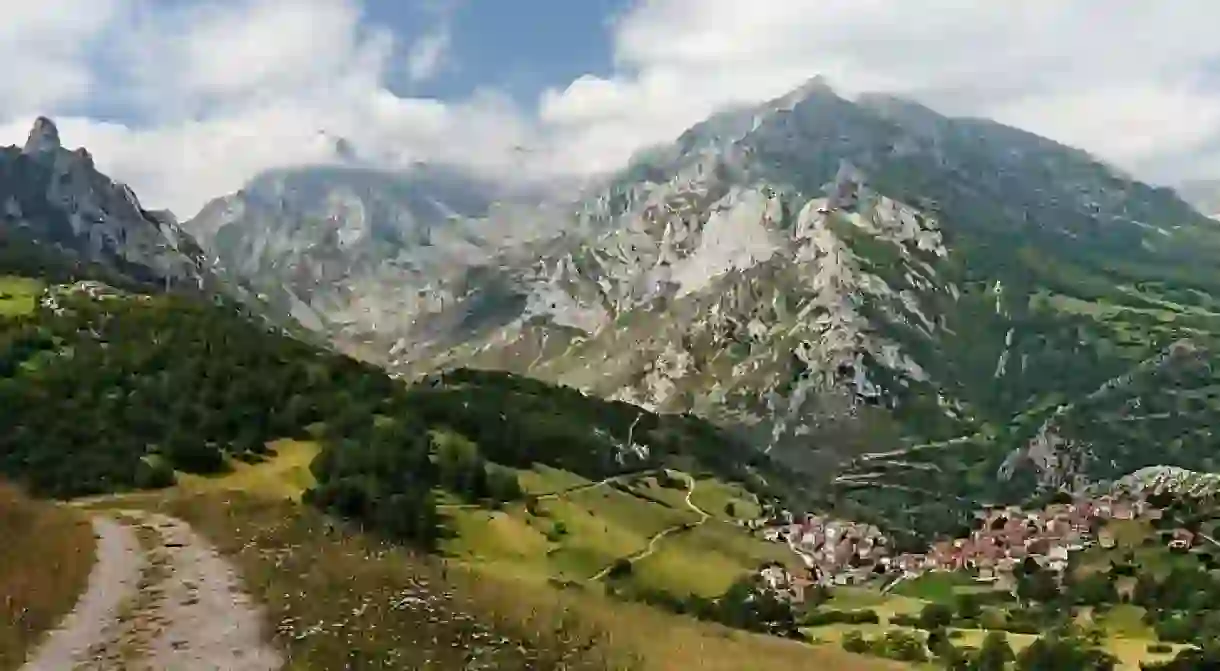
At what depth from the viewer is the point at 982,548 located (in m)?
166

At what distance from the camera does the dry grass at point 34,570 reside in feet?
88.0

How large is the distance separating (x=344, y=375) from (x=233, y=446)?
216 ft

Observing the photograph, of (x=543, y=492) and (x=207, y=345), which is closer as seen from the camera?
(x=543, y=492)

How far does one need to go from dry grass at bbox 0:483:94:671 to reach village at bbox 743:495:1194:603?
9478 cm

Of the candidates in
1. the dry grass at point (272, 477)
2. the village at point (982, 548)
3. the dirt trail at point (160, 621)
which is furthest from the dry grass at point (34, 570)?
the village at point (982, 548)

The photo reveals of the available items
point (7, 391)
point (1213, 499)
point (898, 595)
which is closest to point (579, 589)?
point (898, 595)

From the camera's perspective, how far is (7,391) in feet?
420

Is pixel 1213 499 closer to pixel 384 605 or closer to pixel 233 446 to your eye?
pixel 233 446

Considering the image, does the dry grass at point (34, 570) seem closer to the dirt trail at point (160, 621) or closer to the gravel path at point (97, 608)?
the gravel path at point (97, 608)

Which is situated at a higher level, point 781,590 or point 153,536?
point 153,536

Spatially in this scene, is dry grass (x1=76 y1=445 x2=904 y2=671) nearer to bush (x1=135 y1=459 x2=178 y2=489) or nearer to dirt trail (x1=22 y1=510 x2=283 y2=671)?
dirt trail (x1=22 y1=510 x2=283 y2=671)

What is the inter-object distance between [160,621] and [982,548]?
15649 cm

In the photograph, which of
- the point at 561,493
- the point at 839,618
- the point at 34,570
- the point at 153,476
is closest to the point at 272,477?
the point at 153,476

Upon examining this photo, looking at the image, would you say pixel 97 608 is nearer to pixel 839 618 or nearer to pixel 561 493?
pixel 839 618
